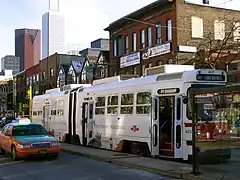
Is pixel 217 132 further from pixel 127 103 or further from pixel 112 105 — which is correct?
pixel 112 105

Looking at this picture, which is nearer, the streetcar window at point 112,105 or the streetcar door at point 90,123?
the streetcar window at point 112,105

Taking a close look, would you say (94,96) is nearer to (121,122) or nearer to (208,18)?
(121,122)

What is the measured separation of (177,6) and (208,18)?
390cm

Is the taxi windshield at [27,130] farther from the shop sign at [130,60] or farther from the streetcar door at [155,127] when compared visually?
the shop sign at [130,60]

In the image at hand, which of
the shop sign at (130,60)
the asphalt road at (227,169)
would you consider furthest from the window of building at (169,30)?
the asphalt road at (227,169)

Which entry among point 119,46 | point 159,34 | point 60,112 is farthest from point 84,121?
point 119,46

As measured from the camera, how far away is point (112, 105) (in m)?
18.6

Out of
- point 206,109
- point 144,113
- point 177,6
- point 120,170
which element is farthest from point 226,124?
point 177,6

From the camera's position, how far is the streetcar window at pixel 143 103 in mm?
15797

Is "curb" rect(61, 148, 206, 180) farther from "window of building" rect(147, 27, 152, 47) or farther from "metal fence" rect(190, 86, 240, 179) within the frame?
"window of building" rect(147, 27, 152, 47)

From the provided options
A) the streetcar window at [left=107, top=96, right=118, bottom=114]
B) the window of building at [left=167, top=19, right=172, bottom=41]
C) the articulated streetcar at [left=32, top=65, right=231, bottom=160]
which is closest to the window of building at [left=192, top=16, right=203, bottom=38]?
the window of building at [left=167, top=19, right=172, bottom=41]

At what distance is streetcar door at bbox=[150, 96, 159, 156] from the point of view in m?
15.1

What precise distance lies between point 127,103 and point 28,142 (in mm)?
4184

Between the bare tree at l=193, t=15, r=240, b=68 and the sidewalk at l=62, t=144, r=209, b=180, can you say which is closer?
the sidewalk at l=62, t=144, r=209, b=180
